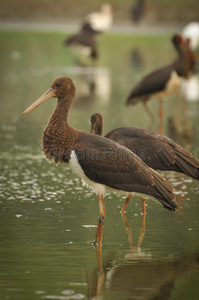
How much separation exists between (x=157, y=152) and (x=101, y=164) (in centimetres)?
123

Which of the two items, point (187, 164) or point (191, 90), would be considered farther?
point (191, 90)

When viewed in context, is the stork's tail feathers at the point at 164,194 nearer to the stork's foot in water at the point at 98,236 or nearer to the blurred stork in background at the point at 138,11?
the stork's foot in water at the point at 98,236

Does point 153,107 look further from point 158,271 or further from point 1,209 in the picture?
point 158,271

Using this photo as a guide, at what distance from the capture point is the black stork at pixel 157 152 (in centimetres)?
716

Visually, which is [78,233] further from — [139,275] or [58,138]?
[139,275]

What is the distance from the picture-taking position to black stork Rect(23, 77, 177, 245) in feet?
20.0

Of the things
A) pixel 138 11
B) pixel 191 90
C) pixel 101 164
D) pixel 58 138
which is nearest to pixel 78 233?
pixel 101 164

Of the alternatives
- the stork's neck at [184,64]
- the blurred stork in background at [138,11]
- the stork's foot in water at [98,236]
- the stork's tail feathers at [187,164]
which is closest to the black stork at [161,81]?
the stork's neck at [184,64]

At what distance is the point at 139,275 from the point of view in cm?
535

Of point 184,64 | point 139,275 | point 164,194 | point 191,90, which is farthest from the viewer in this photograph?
point 191,90

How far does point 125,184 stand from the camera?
20.4 feet

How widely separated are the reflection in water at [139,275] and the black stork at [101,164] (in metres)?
0.48

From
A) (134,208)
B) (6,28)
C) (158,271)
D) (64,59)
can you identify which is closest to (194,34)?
(64,59)

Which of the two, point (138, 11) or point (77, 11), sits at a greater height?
point (77, 11)
